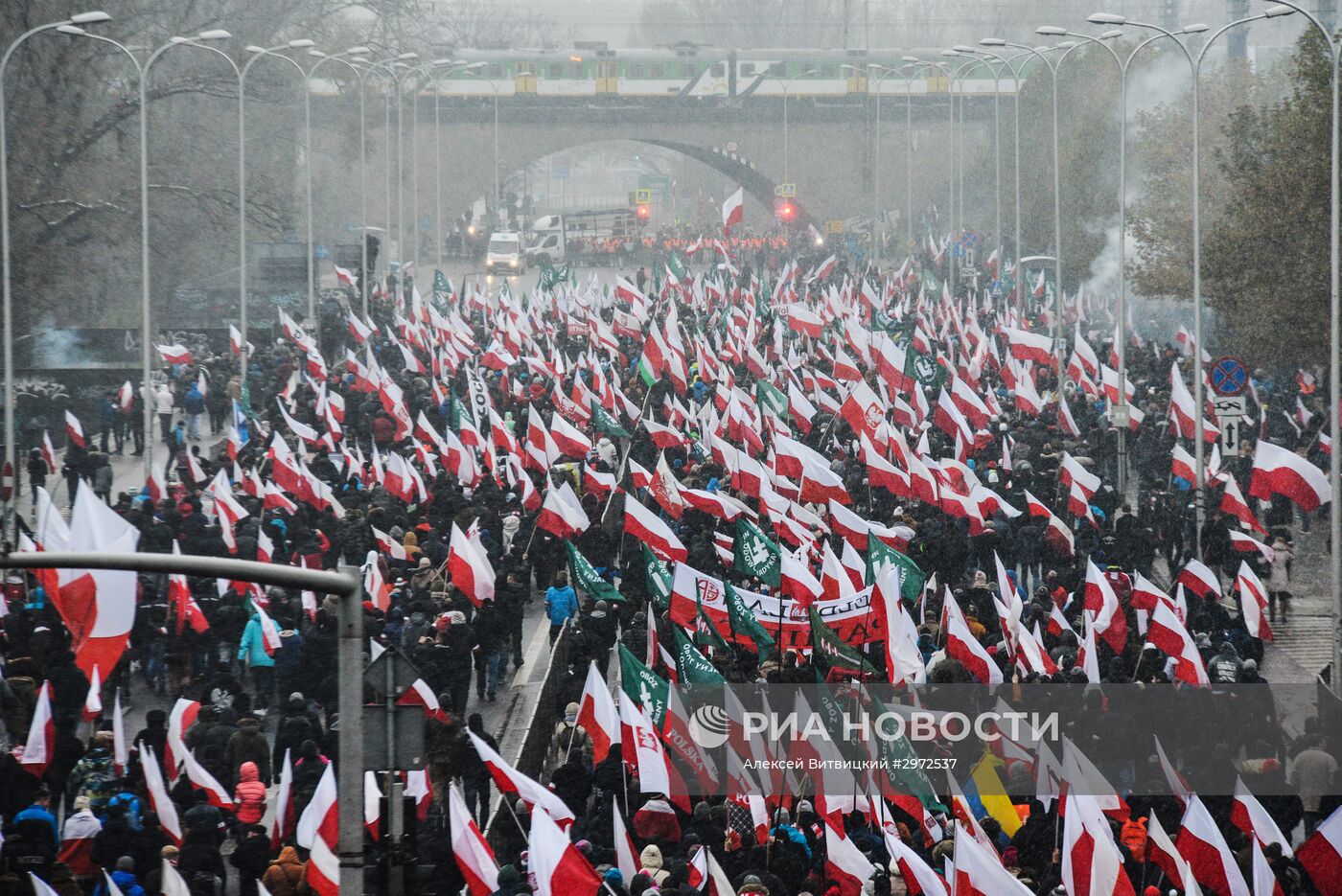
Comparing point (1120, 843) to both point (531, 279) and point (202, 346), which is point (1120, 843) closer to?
point (202, 346)

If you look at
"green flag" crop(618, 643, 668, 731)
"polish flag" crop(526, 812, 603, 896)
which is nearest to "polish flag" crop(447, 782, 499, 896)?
"polish flag" crop(526, 812, 603, 896)

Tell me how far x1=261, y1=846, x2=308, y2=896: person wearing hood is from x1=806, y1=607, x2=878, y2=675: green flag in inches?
176

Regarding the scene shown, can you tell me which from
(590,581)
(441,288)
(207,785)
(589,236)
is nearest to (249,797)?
(207,785)

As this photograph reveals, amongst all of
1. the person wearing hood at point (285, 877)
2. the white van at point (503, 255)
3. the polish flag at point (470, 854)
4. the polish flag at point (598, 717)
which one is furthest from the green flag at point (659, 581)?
the white van at point (503, 255)

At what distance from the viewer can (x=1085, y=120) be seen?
5375 centimetres

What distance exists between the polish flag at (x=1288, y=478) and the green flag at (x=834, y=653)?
6.10m

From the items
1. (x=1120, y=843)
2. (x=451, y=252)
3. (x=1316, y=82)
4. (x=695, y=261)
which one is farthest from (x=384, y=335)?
(x=451, y=252)

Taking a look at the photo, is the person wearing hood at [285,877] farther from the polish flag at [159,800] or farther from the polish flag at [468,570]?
the polish flag at [468,570]

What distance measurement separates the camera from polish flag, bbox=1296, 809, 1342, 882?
10.8 metres

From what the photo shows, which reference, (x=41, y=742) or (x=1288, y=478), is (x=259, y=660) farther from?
(x=1288, y=478)

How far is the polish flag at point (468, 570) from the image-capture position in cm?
1714

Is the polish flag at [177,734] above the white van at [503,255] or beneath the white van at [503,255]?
beneath

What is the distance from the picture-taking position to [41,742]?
1269cm

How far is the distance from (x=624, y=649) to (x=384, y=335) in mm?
28100
